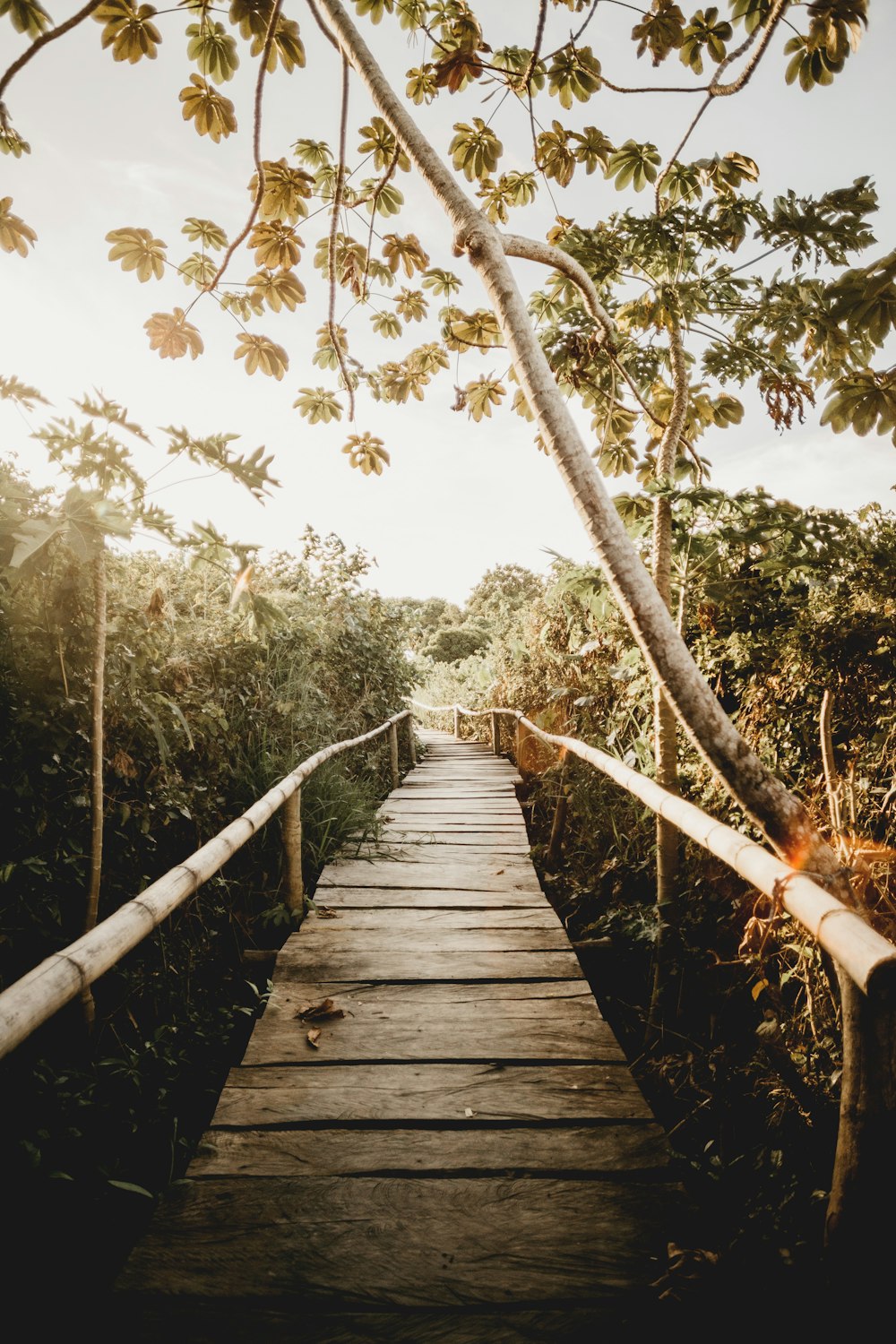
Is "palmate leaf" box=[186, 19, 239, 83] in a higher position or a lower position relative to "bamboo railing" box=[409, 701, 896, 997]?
higher

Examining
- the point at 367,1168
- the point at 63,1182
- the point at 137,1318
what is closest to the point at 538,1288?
the point at 367,1168

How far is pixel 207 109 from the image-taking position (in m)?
1.90

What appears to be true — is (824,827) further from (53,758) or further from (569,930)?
(53,758)

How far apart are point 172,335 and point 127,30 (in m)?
0.81

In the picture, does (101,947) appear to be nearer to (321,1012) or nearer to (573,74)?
(321,1012)

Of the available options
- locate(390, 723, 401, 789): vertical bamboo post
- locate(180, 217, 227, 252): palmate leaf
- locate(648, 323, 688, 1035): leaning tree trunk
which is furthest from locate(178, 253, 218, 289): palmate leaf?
locate(390, 723, 401, 789): vertical bamboo post

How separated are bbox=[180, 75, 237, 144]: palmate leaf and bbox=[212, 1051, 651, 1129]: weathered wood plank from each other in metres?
3.19

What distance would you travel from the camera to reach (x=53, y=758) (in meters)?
2.09

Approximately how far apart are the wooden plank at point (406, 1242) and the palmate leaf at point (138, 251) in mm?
2921

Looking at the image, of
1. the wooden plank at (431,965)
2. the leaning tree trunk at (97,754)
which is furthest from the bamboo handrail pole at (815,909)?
the leaning tree trunk at (97,754)

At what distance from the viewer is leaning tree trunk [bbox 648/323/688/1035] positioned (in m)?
2.59

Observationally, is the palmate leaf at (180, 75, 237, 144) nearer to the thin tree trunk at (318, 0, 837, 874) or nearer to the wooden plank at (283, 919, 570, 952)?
the thin tree trunk at (318, 0, 837, 874)

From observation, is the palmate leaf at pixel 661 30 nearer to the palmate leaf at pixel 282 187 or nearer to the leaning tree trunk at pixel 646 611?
the leaning tree trunk at pixel 646 611

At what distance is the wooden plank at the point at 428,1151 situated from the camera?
1422mm
